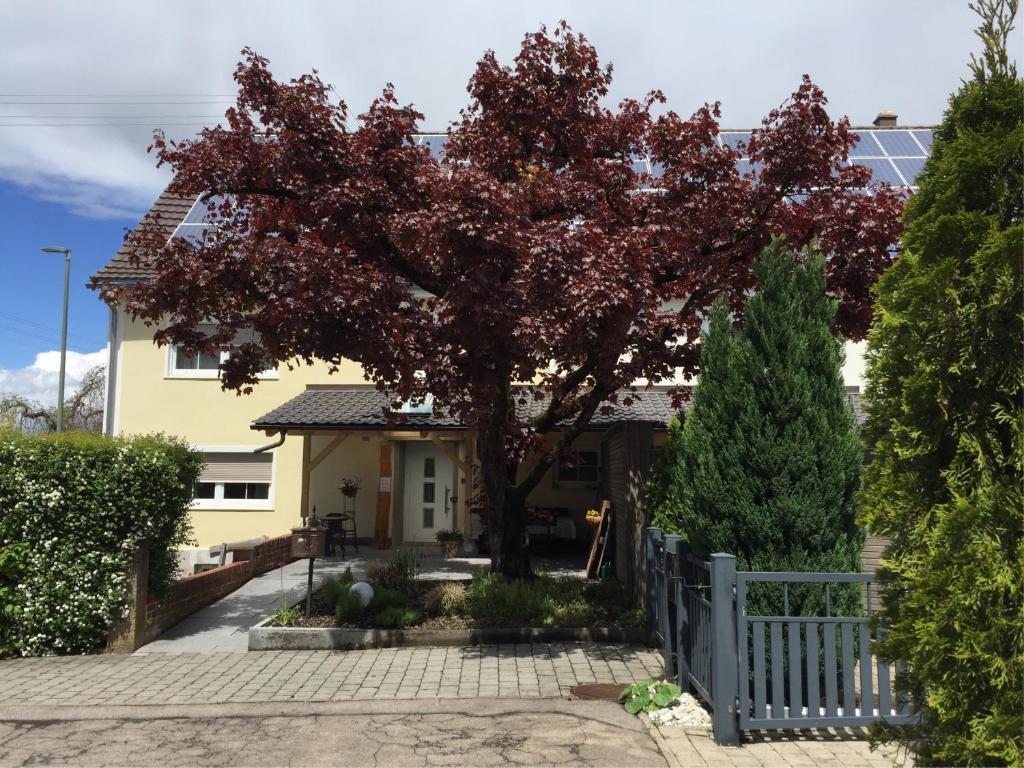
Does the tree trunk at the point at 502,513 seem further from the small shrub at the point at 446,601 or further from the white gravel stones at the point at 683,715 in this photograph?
the white gravel stones at the point at 683,715

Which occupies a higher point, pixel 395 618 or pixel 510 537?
pixel 510 537

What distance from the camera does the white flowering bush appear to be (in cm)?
806

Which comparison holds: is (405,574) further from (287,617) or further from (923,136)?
(923,136)

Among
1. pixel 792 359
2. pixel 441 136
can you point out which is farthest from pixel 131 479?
pixel 441 136

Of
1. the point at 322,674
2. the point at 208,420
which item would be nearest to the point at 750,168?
the point at 322,674

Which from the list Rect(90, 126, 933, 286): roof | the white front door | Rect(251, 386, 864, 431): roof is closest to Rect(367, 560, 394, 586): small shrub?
Rect(251, 386, 864, 431): roof

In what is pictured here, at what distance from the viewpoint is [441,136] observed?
20.3 m

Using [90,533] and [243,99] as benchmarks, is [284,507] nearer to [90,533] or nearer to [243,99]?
[90,533]

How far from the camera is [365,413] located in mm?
14984

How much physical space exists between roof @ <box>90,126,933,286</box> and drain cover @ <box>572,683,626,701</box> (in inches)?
445

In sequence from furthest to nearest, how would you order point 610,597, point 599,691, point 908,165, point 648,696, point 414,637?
point 908,165 → point 610,597 → point 414,637 → point 599,691 → point 648,696

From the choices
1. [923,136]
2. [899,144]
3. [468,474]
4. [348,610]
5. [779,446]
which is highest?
[923,136]

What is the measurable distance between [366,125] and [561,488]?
31.5 ft

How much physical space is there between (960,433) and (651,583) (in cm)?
489
